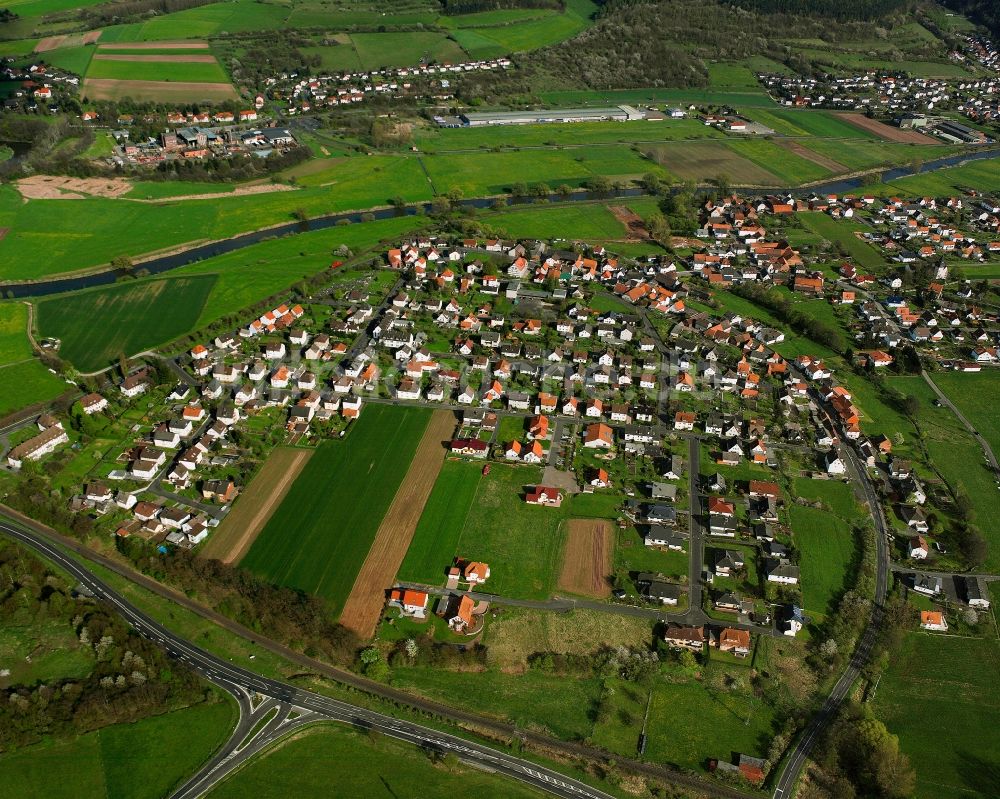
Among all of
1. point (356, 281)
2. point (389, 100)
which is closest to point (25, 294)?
point (356, 281)

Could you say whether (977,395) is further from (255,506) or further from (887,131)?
(887,131)

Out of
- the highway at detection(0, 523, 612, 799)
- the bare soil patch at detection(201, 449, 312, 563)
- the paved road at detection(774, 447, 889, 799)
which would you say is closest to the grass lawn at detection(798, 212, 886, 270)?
the paved road at detection(774, 447, 889, 799)

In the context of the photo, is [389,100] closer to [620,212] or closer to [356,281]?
[620,212]

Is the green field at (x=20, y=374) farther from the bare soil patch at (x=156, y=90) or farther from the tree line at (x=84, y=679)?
the bare soil patch at (x=156, y=90)

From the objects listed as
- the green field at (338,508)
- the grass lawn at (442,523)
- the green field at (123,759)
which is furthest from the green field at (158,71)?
the green field at (123,759)

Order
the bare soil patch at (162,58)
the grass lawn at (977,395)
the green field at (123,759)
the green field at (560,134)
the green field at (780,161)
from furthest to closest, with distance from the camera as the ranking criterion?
the bare soil patch at (162,58), the green field at (560,134), the green field at (780,161), the grass lawn at (977,395), the green field at (123,759)

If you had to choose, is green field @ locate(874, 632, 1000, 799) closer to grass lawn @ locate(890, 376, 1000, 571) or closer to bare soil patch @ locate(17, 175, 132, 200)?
grass lawn @ locate(890, 376, 1000, 571)

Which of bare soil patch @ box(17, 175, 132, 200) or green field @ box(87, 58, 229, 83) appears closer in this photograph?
bare soil patch @ box(17, 175, 132, 200)
